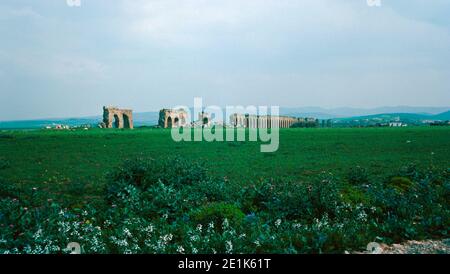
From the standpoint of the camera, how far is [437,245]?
18.2 feet

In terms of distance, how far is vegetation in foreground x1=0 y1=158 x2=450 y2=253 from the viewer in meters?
5.59

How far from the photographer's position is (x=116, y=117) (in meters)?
84.3

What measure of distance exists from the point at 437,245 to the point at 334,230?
1525mm

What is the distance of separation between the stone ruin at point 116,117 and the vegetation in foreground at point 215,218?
74.3m

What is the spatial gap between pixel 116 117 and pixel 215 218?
81600mm

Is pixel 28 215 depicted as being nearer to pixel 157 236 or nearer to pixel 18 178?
pixel 157 236

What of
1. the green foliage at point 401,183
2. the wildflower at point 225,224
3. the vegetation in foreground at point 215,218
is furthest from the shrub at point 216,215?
the green foliage at point 401,183

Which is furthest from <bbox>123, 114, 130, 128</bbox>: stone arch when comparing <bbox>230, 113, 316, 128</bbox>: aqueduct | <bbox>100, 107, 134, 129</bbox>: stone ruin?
<bbox>230, 113, 316, 128</bbox>: aqueduct

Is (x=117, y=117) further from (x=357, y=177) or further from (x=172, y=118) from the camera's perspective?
(x=357, y=177)

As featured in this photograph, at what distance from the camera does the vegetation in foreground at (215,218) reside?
559 cm

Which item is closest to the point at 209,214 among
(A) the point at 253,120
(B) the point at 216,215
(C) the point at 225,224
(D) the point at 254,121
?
(B) the point at 216,215

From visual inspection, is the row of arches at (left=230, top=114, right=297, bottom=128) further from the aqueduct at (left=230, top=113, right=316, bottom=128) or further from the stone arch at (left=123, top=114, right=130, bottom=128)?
the stone arch at (left=123, top=114, right=130, bottom=128)

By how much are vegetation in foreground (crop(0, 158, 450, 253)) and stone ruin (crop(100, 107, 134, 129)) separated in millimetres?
74270

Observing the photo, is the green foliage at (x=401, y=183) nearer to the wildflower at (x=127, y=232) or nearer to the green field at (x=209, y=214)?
the green field at (x=209, y=214)
